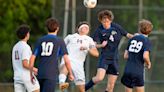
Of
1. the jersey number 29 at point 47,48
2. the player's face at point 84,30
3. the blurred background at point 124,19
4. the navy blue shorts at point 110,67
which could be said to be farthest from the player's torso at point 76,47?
the blurred background at point 124,19

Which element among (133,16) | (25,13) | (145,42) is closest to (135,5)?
(133,16)

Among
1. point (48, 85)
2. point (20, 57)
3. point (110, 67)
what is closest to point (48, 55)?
point (48, 85)

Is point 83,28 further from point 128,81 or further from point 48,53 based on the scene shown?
point 48,53

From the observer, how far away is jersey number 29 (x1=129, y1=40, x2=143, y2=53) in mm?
15666

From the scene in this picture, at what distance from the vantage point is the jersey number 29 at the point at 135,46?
15.7 metres

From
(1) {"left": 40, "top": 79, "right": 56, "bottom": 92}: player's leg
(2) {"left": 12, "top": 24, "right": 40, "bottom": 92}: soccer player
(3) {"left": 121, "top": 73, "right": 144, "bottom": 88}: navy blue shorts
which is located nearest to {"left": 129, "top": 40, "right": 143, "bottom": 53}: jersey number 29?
(3) {"left": 121, "top": 73, "right": 144, "bottom": 88}: navy blue shorts

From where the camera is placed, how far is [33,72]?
14.8 m

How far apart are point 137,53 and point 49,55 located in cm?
217

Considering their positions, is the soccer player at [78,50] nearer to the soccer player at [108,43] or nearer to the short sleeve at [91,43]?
the short sleeve at [91,43]

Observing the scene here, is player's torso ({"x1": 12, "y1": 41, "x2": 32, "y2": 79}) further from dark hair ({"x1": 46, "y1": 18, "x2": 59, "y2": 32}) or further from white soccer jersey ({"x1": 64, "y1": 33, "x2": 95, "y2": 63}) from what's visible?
white soccer jersey ({"x1": 64, "y1": 33, "x2": 95, "y2": 63})

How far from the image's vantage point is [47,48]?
1455 centimetres

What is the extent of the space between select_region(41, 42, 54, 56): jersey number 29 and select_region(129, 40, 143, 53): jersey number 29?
2.05 metres

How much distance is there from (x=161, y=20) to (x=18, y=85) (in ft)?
35.9

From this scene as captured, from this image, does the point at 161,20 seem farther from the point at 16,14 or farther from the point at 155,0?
the point at 16,14
